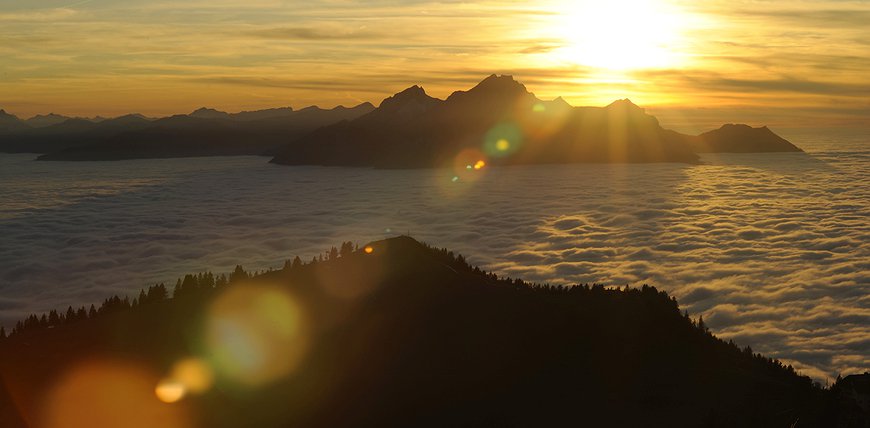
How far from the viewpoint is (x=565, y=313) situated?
22625 millimetres

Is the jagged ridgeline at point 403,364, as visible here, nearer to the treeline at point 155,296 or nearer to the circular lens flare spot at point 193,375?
the circular lens flare spot at point 193,375

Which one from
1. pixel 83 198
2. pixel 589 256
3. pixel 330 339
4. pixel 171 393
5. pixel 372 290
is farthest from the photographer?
pixel 83 198

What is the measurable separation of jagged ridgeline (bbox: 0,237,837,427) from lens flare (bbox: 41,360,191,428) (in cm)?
5

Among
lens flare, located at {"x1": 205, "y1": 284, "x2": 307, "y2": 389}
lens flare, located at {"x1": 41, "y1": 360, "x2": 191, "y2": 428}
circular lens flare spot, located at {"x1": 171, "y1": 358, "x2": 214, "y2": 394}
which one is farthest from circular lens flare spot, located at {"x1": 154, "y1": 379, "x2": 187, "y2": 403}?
lens flare, located at {"x1": 205, "y1": 284, "x2": 307, "y2": 389}

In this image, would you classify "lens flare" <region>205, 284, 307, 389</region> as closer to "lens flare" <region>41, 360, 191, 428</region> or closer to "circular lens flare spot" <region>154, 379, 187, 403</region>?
"circular lens flare spot" <region>154, 379, 187, 403</region>

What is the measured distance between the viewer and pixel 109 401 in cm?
1850

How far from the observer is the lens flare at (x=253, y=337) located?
20672 millimetres

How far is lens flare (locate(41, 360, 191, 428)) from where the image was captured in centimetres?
1797

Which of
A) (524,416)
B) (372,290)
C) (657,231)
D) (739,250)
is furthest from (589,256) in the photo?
(524,416)

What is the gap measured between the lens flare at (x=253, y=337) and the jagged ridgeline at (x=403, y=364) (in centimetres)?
6

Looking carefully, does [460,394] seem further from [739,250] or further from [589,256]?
[739,250]

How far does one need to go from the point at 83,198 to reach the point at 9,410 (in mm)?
168460

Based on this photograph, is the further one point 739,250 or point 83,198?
point 83,198

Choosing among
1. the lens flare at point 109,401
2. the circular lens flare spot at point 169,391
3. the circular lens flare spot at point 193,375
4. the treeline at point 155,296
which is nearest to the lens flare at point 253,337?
the circular lens flare spot at point 193,375
